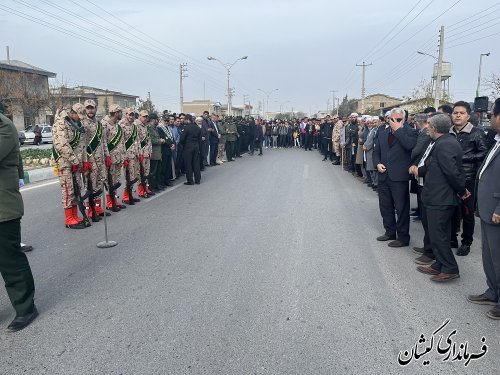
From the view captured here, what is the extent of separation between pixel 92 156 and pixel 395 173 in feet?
17.0

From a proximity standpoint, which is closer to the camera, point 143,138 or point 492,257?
point 492,257

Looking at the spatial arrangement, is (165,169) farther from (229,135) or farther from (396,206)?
(229,135)

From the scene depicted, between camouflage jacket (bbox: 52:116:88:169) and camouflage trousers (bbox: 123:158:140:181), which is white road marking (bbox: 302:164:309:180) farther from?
camouflage jacket (bbox: 52:116:88:169)

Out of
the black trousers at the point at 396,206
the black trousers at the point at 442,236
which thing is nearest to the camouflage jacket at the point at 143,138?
the black trousers at the point at 396,206

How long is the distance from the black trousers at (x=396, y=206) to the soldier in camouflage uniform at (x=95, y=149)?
4.89 meters

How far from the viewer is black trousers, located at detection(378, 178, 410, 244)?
620 centimetres

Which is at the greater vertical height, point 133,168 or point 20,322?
point 133,168

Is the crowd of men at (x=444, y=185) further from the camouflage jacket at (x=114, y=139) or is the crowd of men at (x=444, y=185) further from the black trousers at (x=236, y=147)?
the black trousers at (x=236, y=147)

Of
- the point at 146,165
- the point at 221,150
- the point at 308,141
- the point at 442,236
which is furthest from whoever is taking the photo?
the point at 308,141

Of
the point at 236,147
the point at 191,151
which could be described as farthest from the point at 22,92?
the point at 191,151

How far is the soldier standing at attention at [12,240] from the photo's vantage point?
3896 millimetres

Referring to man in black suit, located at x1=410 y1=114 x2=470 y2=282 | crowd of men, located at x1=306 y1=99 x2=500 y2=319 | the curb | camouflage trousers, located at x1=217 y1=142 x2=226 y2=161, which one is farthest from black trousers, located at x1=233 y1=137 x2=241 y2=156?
man in black suit, located at x1=410 y1=114 x2=470 y2=282

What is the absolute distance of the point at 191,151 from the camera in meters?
12.6

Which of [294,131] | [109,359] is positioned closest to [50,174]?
[109,359]
